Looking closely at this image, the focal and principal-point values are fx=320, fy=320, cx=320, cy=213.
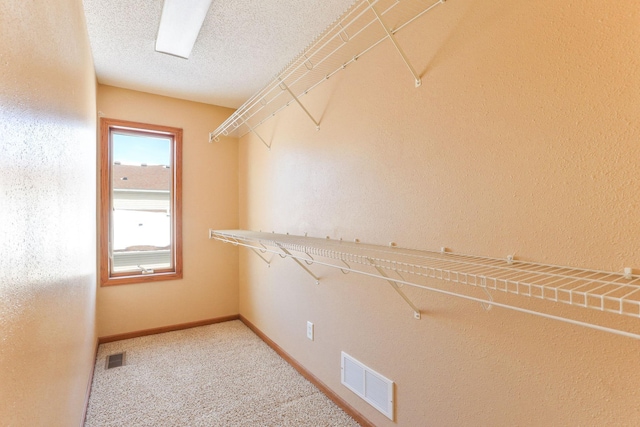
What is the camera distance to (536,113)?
38.7 inches

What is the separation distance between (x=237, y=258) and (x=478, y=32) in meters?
2.94

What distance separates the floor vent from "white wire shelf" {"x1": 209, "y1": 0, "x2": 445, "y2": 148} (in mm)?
2099

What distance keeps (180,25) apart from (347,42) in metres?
0.96

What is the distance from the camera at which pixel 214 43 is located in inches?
78.6

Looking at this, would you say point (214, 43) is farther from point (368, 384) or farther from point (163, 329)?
point (163, 329)

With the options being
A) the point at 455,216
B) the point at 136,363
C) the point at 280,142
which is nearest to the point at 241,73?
the point at 280,142

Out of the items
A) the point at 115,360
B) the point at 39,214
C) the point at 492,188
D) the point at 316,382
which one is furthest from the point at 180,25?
the point at 115,360

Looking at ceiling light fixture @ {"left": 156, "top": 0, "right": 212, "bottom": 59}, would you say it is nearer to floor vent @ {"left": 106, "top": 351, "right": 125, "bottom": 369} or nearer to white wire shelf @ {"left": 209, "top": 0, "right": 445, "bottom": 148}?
white wire shelf @ {"left": 209, "top": 0, "right": 445, "bottom": 148}

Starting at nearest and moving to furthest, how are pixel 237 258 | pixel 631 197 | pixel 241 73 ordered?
1. pixel 631 197
2. pixel 241 73
3. pixel 237 258

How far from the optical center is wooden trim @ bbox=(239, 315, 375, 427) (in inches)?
67.6

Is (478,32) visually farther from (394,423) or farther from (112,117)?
(112,117)

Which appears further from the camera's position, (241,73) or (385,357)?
(241,73)

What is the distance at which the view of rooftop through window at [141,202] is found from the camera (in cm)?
292

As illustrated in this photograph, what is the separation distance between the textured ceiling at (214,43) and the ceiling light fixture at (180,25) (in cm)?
6
